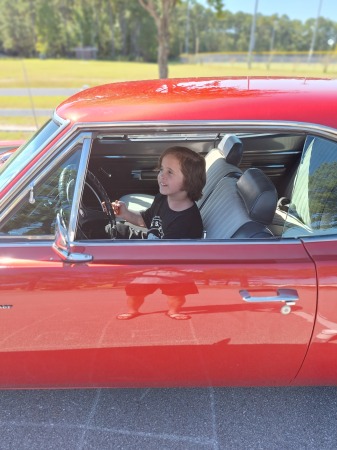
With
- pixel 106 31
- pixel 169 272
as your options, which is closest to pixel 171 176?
pixel 169 272

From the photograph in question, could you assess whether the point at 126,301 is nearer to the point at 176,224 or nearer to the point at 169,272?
the point at 169,272

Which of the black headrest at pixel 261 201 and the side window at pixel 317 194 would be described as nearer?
the side window at pixel 317 194

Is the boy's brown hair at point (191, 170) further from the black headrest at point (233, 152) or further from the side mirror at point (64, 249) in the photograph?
the side mirror at point (64, 249)

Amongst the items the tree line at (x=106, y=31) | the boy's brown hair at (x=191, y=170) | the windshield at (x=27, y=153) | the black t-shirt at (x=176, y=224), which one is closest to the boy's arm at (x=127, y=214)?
the black t-shirt at (x=176, y=224)

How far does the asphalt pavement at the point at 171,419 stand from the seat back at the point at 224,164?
116 centimetres

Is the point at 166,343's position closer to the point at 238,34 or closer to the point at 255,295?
the point at 255,295

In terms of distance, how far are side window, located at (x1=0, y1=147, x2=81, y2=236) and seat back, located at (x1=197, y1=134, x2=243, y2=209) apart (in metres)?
1.04

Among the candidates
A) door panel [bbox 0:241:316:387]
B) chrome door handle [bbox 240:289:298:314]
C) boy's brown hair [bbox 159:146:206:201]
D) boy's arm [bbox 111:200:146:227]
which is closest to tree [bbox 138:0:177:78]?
boy's arm [bbox 111:200:146:227]

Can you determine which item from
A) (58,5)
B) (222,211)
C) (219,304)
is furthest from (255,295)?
(58,5)

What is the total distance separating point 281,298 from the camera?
5.66 feet

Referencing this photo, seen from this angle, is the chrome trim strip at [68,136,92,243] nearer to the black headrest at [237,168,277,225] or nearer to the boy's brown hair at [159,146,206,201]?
the boy's brown hair at [159,146,206,201]

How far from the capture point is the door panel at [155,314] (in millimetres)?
1743

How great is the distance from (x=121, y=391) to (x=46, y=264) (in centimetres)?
97

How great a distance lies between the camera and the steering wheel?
1.86m
